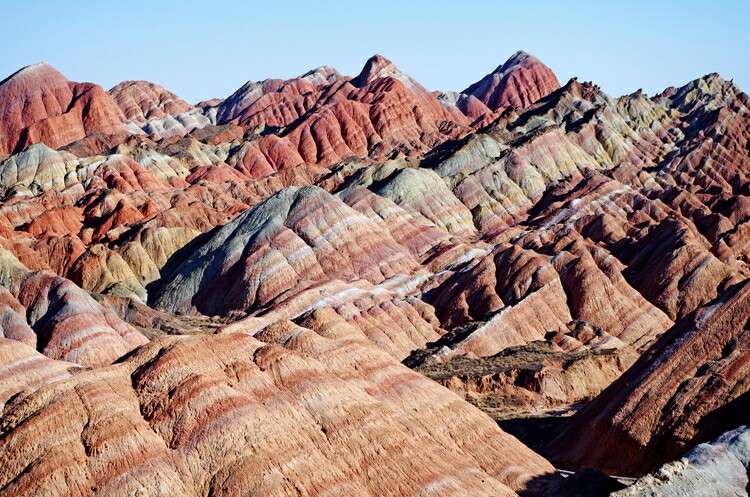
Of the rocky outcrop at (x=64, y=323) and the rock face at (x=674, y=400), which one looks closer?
the rock face at (x=674, y=400)

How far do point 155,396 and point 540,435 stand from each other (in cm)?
3065

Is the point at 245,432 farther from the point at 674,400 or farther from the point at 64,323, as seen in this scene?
the point at 64,323

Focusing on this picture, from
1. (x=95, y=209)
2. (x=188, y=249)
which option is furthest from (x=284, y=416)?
(x=95, y=209)

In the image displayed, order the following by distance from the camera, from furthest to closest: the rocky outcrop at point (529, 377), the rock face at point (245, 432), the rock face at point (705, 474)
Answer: the rocky outcrop at point (529, 377) → the rock face at point (245, 432) → the rock face at point (705, 474)

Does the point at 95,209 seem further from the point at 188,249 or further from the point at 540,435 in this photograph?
the point at 540,435

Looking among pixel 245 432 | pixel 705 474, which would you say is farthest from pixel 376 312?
pixel 705 474

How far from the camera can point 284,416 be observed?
134 feet

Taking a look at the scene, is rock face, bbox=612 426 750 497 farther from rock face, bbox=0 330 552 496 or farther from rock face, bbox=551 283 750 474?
rock face, bbox=551 283 750 474

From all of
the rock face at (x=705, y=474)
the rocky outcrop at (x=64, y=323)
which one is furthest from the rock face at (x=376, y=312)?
the rock face at (x=705, y=474)

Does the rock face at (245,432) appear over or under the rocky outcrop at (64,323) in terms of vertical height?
over

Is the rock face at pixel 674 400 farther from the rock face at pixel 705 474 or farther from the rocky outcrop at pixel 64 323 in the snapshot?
the rocky outcrop at pixel 64 323

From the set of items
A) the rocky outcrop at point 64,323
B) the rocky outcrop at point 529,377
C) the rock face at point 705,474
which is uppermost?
the rock face at point 705,474

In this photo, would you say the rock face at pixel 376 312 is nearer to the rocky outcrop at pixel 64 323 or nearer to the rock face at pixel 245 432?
the rock face at pixel 245 432

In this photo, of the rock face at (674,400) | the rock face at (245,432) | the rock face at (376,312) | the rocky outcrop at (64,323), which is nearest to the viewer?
the rock face at (245,432)
